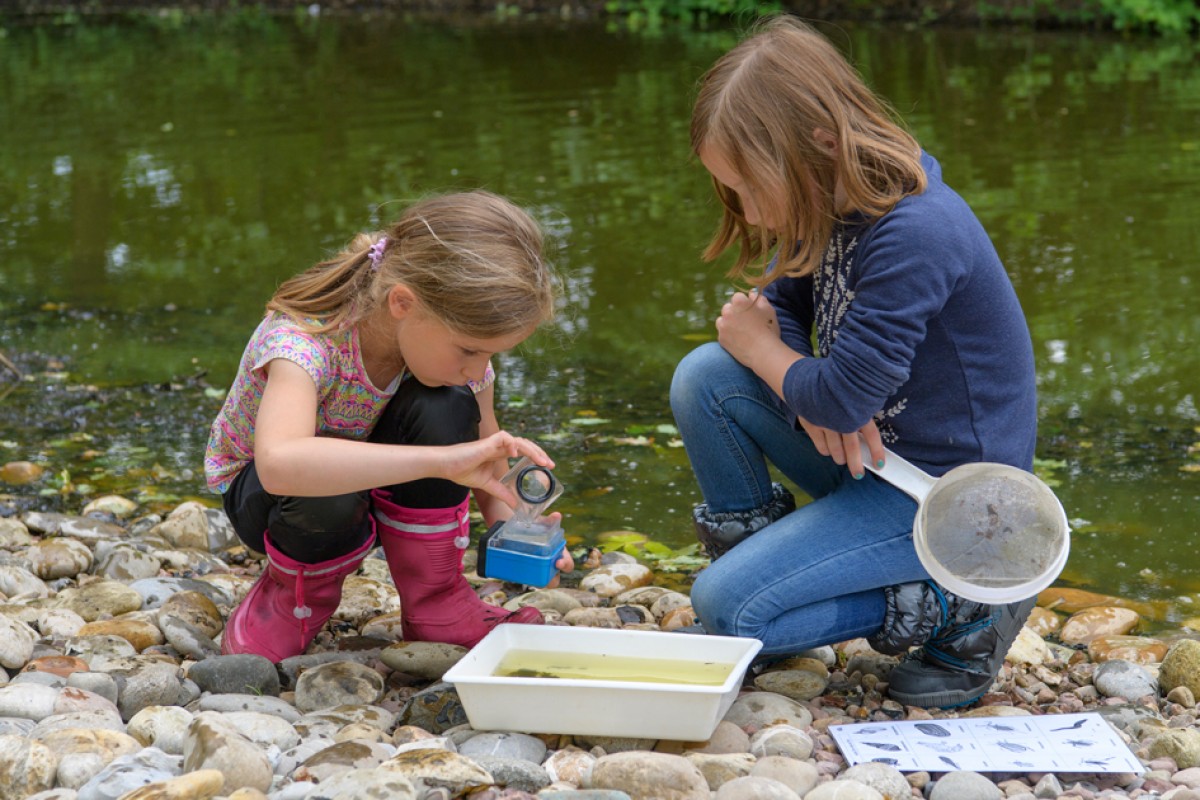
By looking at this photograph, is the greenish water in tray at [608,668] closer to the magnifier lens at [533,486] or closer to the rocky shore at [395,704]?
the rocky shore at [395,704]

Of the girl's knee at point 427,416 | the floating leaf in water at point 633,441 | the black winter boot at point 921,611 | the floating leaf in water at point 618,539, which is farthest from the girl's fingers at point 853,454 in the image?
the floating leaf in water at point 633,441

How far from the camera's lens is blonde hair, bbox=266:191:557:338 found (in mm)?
2223

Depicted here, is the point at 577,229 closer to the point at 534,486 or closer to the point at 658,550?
the point at 658,550

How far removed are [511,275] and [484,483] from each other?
362 mm

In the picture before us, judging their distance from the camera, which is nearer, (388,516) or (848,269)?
(848,269)

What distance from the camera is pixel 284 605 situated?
2537 millimetres

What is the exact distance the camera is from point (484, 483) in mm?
2279

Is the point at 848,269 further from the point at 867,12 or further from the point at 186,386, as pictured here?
the point at 867,12

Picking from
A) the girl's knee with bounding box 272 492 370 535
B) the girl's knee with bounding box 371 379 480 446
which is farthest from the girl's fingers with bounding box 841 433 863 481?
the girl's knee with bounding box 272 492 370 535

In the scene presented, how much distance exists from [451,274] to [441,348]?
0.14 m

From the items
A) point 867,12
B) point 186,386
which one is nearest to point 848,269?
point 186,386

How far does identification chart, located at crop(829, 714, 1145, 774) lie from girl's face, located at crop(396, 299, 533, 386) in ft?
2.86

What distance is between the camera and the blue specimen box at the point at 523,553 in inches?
90.7

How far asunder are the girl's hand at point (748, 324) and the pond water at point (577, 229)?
0.44 metres
